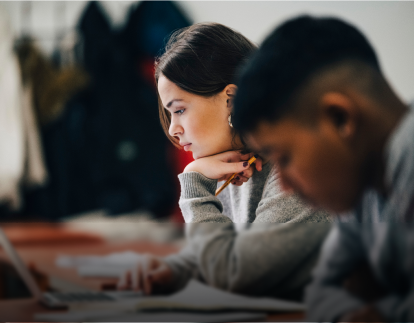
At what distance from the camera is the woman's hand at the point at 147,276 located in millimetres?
507

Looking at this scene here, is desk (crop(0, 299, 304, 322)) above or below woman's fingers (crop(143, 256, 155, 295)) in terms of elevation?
below

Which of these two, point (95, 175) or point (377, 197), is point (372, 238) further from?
point (95, 175)

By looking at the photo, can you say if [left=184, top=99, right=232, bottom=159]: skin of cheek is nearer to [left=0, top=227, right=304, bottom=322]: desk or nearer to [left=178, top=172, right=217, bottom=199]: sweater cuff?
[left=178, top=172, right=217, bottom=199]: sweater cuff

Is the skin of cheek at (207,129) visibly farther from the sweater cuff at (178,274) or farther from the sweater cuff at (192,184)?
the sweater cuff at (178,274)

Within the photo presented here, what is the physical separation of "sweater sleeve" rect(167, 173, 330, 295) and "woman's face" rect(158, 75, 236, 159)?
0.11 meters

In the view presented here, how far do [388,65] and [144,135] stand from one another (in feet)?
1.13

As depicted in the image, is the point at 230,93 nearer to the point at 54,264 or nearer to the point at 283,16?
the point at 283,16

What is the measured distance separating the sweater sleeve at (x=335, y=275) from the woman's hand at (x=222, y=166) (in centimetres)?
16

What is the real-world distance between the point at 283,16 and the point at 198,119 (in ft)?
0.59

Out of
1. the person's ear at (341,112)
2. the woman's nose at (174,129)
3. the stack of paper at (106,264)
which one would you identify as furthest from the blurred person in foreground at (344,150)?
the stack of paper at (106,264)

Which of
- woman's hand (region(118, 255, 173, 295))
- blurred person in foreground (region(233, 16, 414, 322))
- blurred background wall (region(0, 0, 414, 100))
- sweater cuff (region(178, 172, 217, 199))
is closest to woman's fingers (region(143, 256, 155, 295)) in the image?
woman's hand (region(118, 255, 173, 295))

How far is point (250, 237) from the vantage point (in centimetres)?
48

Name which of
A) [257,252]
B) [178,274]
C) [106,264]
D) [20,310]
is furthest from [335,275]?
[20,310]

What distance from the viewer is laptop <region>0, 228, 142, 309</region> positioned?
1.69 ft
